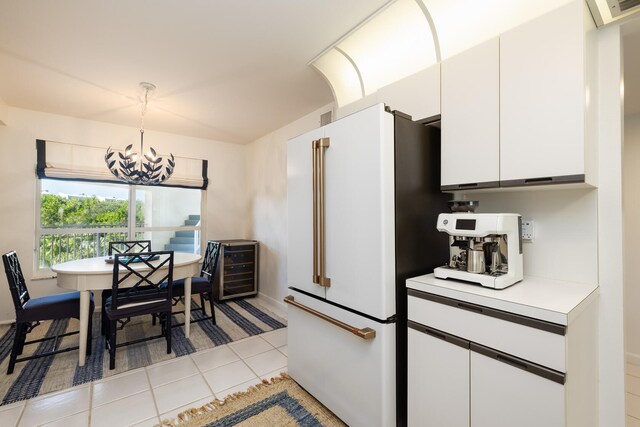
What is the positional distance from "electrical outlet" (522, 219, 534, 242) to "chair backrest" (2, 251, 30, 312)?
3.64 m

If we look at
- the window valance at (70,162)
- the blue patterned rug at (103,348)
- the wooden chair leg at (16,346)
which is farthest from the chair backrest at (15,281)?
the window valance at (70,162)

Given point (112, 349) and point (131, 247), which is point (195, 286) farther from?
point (131, 247)

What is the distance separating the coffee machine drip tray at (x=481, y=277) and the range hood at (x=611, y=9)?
4.43 feet

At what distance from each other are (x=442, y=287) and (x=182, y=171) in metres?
4.31

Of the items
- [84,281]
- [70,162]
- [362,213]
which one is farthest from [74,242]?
[362,213]

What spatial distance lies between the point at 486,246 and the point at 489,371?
638 mm

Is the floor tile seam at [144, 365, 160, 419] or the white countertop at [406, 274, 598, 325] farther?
the floor tile seam at [144, 365, 160, 419]

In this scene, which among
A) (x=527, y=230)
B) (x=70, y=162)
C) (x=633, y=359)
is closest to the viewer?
(x=527, y=230)

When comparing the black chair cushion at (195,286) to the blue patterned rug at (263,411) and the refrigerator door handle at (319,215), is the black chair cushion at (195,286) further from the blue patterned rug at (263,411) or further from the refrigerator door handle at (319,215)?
the refrigerator door handle at (319,215)

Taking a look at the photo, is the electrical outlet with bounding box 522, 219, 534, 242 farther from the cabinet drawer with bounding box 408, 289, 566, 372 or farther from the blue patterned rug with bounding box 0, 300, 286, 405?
the blue patterned rug with bounding box 0, 300, 286, 405

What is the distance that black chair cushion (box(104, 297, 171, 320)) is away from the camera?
251cm

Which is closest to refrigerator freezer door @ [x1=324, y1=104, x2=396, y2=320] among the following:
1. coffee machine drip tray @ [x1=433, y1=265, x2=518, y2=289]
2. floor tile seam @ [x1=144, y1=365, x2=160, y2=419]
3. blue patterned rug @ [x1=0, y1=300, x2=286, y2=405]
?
coffee machine drip tray @ [x1=433, y1=265, x2=518, y2=289]

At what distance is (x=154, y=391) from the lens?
86.7 inches

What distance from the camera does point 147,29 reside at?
2.02 metres
